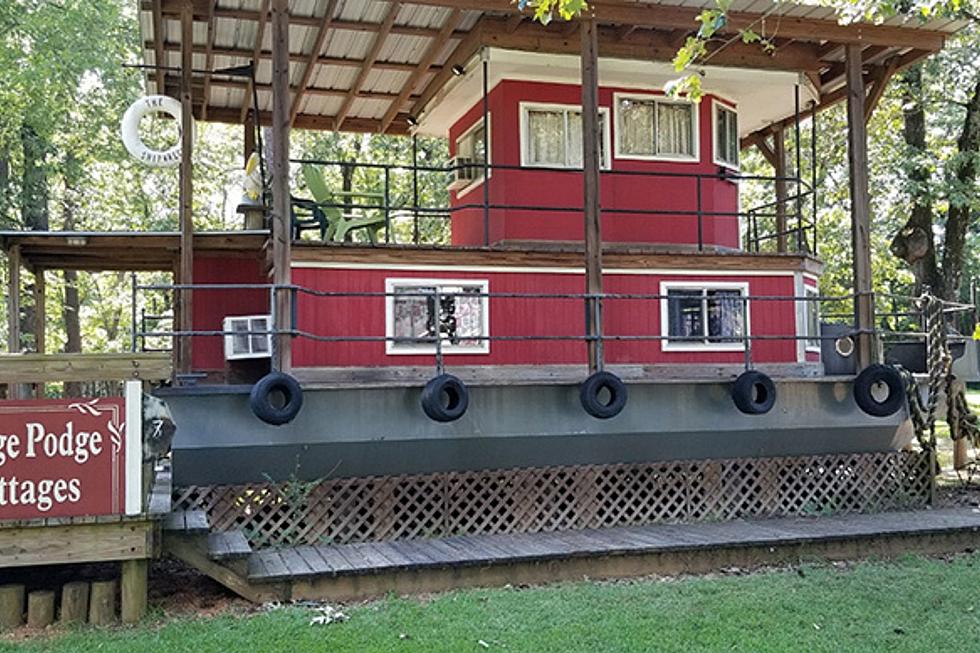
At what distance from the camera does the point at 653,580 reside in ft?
28.6

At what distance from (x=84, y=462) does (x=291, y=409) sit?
2.18 meters

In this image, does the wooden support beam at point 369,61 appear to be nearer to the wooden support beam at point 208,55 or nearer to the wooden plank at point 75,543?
the wooden support beam at point 208,55

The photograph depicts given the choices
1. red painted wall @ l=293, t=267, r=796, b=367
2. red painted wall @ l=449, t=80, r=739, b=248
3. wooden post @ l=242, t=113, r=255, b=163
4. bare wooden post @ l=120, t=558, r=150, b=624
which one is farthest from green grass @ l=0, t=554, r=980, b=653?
wooden post @ l=242, t=113, r=255, b=163

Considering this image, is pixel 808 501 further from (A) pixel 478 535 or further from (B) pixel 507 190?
(B) pixel 507 190

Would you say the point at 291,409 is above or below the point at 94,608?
above

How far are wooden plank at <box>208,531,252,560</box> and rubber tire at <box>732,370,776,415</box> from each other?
561 centimetres

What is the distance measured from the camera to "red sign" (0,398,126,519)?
696 cm

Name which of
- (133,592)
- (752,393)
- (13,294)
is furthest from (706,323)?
(13,294)

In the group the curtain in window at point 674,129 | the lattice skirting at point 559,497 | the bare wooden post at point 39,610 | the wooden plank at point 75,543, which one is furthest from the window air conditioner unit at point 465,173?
the bare wooden post at point 39,610

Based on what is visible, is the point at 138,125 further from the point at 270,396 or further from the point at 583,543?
the point at 583,543

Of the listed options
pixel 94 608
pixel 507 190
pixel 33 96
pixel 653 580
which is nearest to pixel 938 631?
pixel 653 580

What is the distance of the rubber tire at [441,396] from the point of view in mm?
9414

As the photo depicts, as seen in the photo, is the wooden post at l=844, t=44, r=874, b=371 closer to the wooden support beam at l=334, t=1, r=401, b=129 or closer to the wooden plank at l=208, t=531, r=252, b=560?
the wooden support beam at l=334, t=1, r=401, b=129

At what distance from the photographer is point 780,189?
15.4 meters
